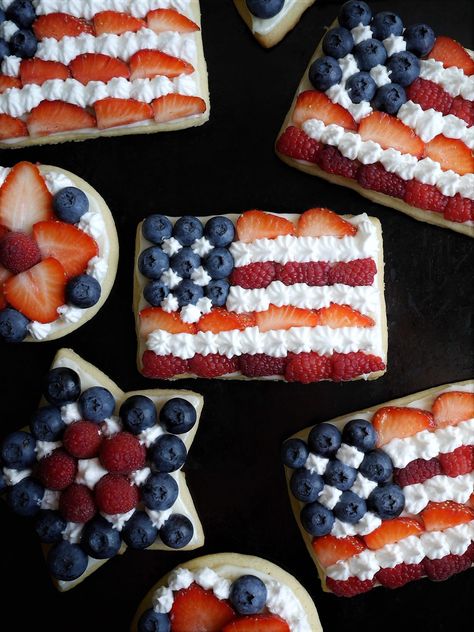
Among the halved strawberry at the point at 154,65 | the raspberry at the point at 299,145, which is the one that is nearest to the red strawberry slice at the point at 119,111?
the halved strawberry at the point at 154,65

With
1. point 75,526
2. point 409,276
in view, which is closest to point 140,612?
point 75,526

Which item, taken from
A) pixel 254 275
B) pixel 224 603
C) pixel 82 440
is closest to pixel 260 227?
pixel 254 275

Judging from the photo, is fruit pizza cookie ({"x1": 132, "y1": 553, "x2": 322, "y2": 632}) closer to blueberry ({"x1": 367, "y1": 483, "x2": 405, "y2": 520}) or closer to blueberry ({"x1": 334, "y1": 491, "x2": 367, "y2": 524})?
blueberry ({"x1": 334, "y1": 491, "x2": 367, "y2": 524})

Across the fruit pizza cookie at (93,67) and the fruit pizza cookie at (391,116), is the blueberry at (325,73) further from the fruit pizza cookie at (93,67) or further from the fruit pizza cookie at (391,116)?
the fruit pizza cookie at (93,67)

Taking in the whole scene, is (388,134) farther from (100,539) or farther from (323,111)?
(100,539)

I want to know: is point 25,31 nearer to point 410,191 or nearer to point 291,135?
point 291,135

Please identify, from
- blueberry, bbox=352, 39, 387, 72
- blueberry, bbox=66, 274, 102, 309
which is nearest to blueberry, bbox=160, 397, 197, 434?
blueberry, bbox=66, 274, 102, 309
